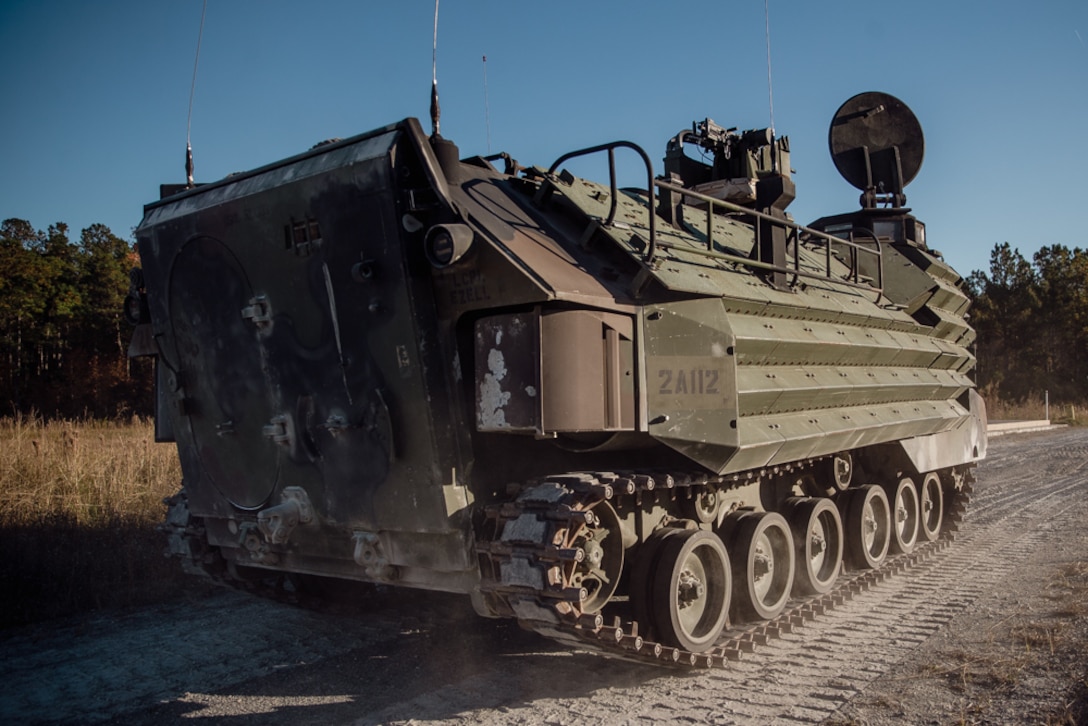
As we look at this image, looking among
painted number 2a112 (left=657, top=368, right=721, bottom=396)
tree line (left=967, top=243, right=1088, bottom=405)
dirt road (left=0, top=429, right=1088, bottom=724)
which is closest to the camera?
dirt road (left=0, top=429, right=1088, bottom=724)

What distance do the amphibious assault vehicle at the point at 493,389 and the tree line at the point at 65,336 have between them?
67.4 feet

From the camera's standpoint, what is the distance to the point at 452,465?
5438mm

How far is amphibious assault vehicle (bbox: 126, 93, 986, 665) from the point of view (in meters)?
5.19

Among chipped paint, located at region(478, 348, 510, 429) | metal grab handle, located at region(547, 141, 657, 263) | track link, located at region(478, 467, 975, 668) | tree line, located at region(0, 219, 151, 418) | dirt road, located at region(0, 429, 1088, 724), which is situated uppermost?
tree line, located at region(0, 219, 151, 418)

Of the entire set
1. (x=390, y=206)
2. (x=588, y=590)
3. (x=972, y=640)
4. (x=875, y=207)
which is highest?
(x=875, y=207)

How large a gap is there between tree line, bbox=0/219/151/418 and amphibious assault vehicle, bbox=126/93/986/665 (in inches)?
809

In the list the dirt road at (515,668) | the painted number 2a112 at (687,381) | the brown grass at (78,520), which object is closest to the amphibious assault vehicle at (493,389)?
the painted number 2a112 at (687,381)

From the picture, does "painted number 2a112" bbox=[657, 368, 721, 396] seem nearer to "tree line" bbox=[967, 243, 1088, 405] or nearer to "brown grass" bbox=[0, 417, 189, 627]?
"brown grass" bbox=[0, 417, 189, 627]

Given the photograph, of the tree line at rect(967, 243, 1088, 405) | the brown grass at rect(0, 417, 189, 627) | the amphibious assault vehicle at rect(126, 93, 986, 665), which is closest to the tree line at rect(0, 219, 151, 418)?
the brown grass at rect(0, 417, 189, 627)

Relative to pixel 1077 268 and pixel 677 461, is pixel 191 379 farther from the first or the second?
pixel 1077 268

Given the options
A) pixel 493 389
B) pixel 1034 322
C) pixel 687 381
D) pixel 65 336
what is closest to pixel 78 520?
pixel 493 389

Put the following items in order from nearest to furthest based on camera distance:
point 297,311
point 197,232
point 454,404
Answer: point 454,404
point 297,311
point 197,232

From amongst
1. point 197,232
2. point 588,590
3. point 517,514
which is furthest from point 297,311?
point 588,590

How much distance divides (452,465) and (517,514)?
1.73 ft
